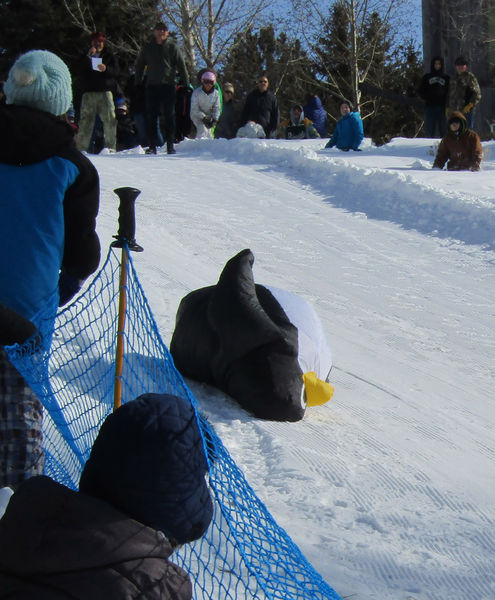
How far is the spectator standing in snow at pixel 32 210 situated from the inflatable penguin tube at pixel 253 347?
121 centimetres

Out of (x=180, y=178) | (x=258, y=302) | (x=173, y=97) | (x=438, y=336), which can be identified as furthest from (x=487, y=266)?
(x=173, y=97)

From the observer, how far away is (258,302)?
3789mm

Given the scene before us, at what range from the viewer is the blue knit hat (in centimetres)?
253

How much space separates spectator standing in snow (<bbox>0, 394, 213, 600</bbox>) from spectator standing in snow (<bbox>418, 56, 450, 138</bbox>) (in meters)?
13.6

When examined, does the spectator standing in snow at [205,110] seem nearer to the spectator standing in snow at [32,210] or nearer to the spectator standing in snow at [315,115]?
the spectator standing in snow at [315,115]

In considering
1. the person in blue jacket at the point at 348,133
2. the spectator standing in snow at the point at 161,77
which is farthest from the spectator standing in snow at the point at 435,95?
the spectator standing in snow at the point at 161,77

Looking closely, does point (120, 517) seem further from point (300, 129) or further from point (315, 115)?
point (315, 115)

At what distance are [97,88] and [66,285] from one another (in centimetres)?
1012

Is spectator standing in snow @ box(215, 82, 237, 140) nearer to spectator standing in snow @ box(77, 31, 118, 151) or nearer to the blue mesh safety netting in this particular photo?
spectator standing in snow @ box(77, 31, 118, 151)

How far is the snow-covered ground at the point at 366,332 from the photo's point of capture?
109 inches

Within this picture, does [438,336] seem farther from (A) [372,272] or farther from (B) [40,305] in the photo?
(B) [40,305]

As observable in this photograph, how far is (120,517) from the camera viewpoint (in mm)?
1676

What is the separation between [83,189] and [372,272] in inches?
167

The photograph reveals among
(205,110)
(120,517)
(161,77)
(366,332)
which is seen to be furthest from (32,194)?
(205,110)
